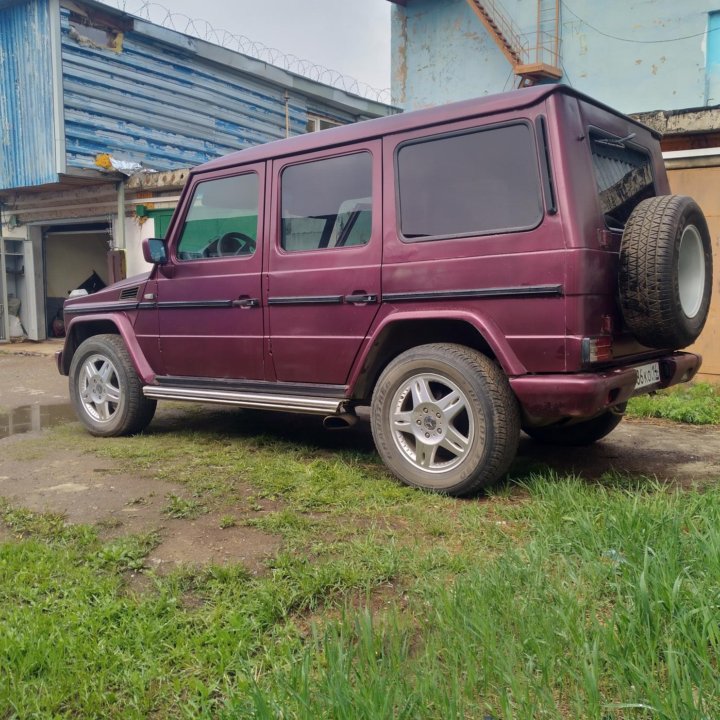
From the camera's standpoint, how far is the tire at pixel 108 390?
5.34m

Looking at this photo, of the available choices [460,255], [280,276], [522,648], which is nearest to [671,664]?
[522,648]

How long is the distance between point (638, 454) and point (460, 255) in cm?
204

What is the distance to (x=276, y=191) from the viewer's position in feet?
15.0

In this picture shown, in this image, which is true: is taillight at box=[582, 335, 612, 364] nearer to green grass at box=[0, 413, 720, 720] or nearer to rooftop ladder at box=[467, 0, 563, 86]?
green grass at box=[0, 413, 720, 720]

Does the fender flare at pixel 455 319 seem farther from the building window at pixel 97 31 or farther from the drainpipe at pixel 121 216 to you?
the building window at pixel 97 31

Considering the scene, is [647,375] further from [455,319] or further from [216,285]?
[216,285]

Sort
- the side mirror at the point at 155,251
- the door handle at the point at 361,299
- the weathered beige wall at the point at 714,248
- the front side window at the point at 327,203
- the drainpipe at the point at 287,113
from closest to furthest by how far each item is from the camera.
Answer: the door handle at the point at 361,299 → the front side window at the point at 327,203 → the side mirror at the point at 155,251 → the weathered beige wall at the point at 714,248 → the drainpipe at the point at 287,113

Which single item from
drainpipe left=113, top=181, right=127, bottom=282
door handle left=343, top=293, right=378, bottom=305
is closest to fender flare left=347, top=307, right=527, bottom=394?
door handle left=343, top=293, right=378, bottom=305

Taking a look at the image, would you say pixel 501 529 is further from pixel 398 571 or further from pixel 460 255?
pixel 460 255

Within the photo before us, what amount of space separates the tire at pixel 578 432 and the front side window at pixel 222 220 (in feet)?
7.69

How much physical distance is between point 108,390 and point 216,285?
4.56 feet

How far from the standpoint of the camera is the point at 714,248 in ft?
22.1

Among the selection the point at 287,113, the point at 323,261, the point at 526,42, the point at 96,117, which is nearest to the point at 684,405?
A: the point at 323,261

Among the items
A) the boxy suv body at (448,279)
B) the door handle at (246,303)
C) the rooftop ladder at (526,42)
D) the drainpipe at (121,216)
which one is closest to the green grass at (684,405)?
the boxy suv body at (448,279)
